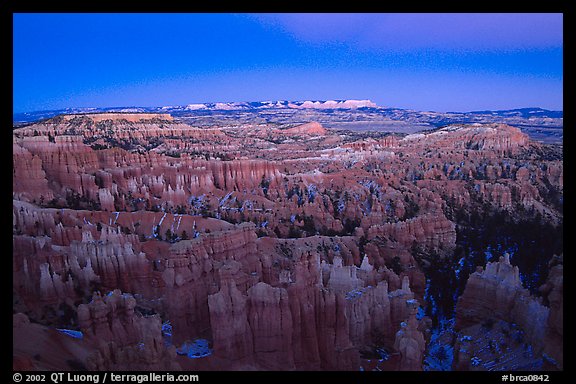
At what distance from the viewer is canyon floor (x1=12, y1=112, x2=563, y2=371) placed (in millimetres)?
10914

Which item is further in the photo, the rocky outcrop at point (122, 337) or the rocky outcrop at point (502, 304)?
the rocky outcrop at point (502, 304)

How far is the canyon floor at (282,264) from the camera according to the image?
10.9 metres

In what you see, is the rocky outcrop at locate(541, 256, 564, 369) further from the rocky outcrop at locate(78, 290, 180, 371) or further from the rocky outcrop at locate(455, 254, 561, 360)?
the rocky outcrop at locate(78, 290, 180, 371)

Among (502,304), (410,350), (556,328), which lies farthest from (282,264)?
(556,328)

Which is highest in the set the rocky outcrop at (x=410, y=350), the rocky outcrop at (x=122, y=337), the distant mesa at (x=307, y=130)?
the distant mesa at (x=307, y=130)

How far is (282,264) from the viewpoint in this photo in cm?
1697

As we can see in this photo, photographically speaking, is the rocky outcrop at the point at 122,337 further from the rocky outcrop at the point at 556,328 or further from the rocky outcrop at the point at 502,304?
the rocky outcrop at the point at 502,304

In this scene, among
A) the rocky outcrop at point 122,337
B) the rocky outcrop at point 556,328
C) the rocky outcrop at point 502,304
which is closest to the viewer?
the rocky outcrop at point 122,337

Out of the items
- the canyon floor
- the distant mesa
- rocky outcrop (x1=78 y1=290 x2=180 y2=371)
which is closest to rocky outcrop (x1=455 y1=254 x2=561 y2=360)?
the canyon floor

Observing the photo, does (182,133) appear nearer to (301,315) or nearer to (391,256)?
(391,256)

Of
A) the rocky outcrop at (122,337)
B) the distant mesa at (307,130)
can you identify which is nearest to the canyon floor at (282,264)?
the rocky outcrop at (122,337)

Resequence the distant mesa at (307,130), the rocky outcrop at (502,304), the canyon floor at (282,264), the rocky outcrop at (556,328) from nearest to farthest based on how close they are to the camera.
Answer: the rocky outcrop at (556,328) → the canyon floor at (282,264) → the rocky outcrop at (502,304) → the distant mesa at (307,130)
